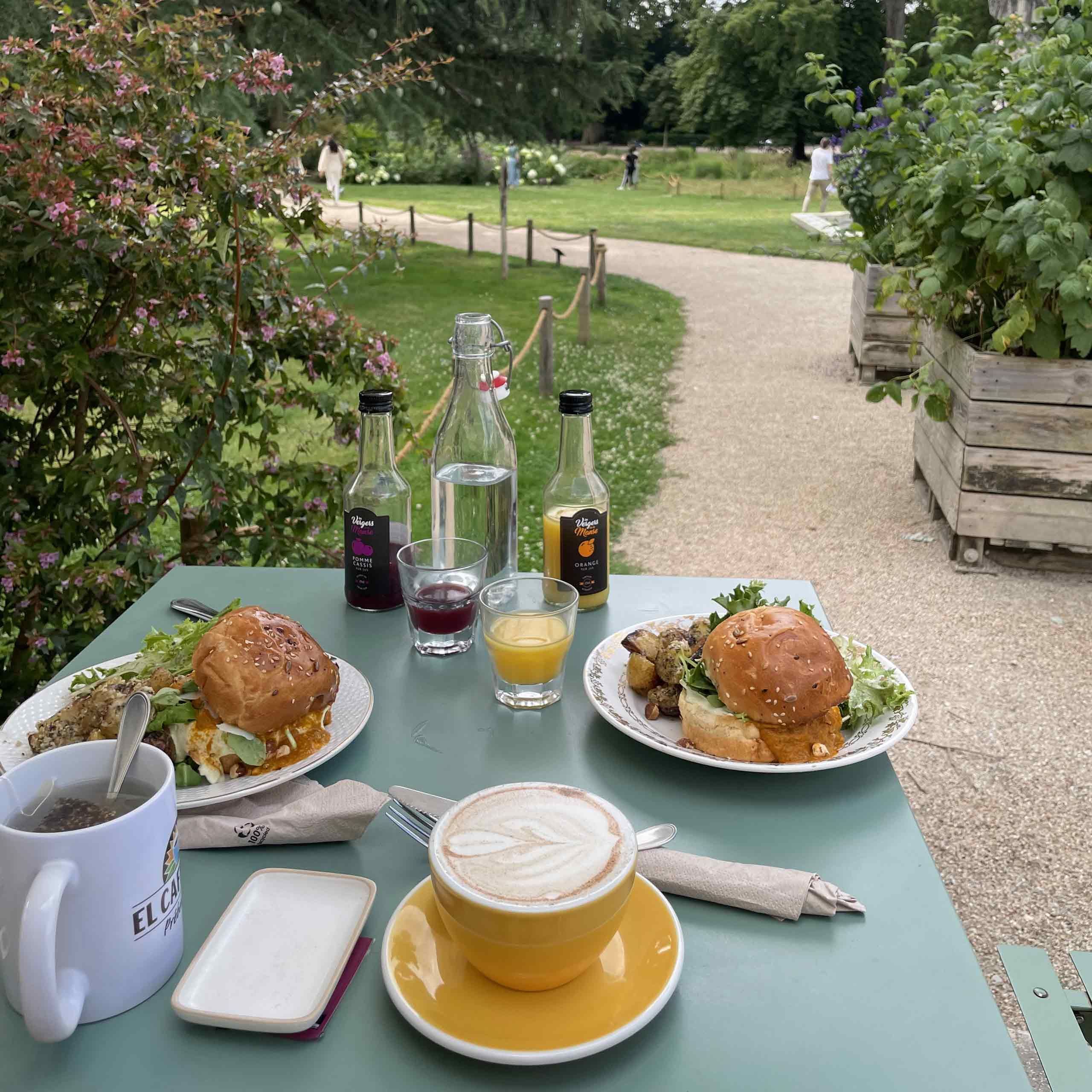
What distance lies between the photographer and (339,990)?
1.03 m

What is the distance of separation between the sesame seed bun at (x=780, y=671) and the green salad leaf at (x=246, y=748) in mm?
587

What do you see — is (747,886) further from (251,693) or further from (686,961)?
(251,693)

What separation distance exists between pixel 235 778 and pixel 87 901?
42 centimetres

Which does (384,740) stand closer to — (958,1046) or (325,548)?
(958,1046)

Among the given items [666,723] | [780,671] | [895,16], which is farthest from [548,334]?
[895,16]

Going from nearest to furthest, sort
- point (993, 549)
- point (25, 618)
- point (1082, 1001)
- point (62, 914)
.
→ 1. point (62, 914)
2. point (1082, 1001)
3. point (25, 618)
4. point (993, 549)

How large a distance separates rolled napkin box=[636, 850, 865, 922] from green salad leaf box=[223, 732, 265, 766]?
50 centimetres

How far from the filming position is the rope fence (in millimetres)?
5238

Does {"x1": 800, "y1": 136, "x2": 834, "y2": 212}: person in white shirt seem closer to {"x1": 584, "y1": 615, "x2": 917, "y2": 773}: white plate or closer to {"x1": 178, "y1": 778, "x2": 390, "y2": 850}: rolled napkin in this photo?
{"x1": 584, "y1": 615, "x2": 917, "y2": 773}: white plate

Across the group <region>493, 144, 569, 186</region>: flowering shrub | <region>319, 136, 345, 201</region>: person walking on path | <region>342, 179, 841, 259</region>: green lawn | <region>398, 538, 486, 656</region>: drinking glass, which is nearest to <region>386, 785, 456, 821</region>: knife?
<region>398, 538, 486, 656</region>: drinking glass

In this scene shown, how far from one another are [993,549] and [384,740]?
410 cm

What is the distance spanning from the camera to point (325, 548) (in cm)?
342

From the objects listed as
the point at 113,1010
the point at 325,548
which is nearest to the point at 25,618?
the point at 325,548

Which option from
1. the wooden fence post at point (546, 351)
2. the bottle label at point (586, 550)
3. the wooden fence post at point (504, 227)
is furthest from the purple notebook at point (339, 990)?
the wooden fence post at point (504, 227)
